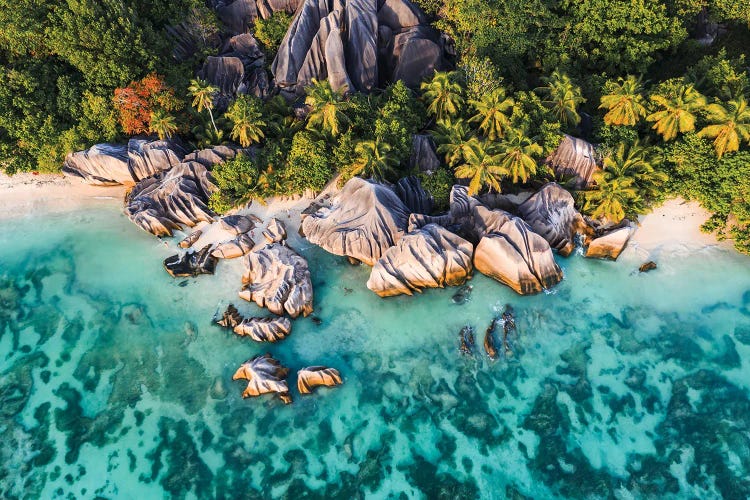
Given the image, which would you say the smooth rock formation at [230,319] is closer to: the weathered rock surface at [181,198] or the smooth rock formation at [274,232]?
the smooth rock formation at [274,232]

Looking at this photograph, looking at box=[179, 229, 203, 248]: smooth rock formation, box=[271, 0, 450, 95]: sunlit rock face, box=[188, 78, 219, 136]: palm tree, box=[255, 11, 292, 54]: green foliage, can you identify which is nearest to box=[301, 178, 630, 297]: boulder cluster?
box=[179, 229, 203, 248]: smooth rock formation

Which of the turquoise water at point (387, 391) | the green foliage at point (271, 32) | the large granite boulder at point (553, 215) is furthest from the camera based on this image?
the green foliage at point (271, 32)

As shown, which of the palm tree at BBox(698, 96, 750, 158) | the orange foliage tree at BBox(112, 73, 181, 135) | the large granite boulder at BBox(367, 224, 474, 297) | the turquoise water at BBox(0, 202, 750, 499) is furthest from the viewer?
the orange foliage tree at BBox(112, 73, 181, 135)

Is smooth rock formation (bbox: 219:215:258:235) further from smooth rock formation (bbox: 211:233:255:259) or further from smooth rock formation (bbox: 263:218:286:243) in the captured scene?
smooth rock formation (bbox: 263:218:286:243)

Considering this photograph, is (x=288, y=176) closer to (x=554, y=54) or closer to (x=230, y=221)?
(x=230, y=221)

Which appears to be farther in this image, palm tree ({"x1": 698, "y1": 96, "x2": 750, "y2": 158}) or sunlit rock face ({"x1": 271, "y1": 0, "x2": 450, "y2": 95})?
sunlit rock face ({"x1": 271, "y1": 0, "x2": 450, "y2": 95})

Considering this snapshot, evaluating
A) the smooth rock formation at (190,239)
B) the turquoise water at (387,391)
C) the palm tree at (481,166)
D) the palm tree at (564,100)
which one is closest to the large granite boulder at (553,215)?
the turquoise water at (387,391)
